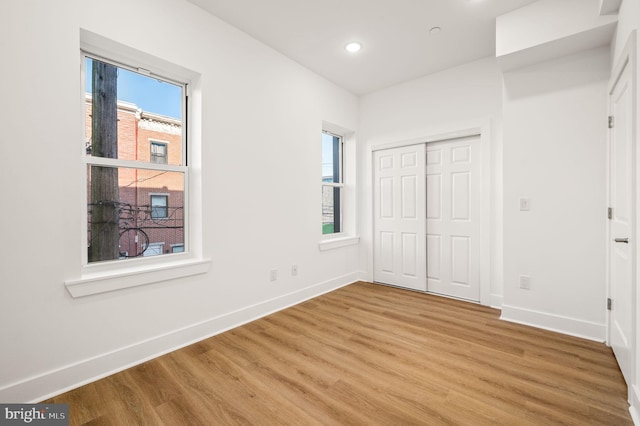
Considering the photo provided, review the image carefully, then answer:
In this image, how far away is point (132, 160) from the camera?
2.26m

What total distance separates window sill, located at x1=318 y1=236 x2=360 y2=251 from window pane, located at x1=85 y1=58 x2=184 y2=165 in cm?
201

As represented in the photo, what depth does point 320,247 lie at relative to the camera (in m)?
3.80

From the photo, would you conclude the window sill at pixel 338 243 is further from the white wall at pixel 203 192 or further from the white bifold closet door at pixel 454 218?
the white bifold closet door at pixel 454 218

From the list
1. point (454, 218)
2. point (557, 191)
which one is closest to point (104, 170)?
point (454, 218)

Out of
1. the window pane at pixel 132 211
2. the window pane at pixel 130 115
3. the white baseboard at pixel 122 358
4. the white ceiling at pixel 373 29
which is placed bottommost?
the white baseboard at pixel 122 358

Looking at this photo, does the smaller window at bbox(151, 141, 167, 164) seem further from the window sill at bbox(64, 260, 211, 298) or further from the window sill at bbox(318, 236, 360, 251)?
the window sill at bbox(318, 236, 360, 251)

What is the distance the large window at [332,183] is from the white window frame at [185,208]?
196 cm

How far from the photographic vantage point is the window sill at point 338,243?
3.84 metres

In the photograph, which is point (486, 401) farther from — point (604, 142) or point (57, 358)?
point (57, 358)

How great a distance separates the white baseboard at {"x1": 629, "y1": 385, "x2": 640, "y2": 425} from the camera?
149 centimetres

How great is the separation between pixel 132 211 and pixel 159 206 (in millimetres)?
204

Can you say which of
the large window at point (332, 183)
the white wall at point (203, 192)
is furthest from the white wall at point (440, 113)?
the white wall at point (203, 192)

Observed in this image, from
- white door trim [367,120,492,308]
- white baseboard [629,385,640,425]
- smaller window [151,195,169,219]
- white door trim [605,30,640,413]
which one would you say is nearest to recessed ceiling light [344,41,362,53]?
white door trim [367,120,492,308]

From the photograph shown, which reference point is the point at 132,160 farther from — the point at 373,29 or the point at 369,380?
the point at 373,29
